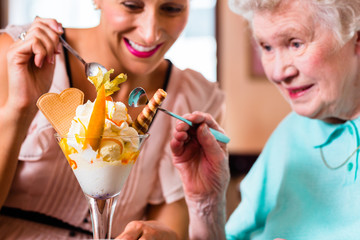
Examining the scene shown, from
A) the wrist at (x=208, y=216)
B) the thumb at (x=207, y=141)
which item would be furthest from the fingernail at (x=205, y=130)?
the wrist at (x=208, y=216)

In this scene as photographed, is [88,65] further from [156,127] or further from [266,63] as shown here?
[266,63]

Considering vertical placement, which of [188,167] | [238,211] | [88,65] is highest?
[88,65]

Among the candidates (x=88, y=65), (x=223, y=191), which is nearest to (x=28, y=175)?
(x=88, y=65)

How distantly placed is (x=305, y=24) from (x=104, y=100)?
2.46ft

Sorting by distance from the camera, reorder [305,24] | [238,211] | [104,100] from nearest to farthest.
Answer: [104,100] → [305,24] → [238,211]

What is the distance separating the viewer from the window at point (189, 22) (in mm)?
4723

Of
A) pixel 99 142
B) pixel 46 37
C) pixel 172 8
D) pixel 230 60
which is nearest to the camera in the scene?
pixel 99 142

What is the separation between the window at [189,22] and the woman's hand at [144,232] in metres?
3.50

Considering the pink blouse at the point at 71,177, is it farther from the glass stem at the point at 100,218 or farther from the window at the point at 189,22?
the window at the point at 189,22

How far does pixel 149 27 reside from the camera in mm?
1546

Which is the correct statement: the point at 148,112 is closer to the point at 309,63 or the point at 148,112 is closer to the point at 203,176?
the point at 203,176

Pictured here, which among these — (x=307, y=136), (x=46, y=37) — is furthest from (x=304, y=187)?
(x=46, y=37)

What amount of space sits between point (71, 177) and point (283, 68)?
87cm

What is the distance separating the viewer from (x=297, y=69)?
1.50 m
